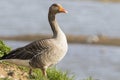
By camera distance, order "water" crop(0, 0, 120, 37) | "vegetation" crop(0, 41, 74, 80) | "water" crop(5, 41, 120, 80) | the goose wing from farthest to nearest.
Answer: "water" crop(0, 0, 120, 37), "water" crop(5, 41, 120, 80), "vegetation" crop(0, 41, 74, 80), the goose wing

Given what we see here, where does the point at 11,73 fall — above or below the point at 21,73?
above

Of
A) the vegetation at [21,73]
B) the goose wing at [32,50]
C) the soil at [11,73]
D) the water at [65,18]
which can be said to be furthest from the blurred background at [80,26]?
the goose wing at [32,50]

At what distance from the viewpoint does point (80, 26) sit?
39.8 meters

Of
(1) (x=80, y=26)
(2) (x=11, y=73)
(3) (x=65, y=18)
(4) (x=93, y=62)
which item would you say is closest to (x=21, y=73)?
(2) (x=11, y=73)

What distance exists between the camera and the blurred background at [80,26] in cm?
2706

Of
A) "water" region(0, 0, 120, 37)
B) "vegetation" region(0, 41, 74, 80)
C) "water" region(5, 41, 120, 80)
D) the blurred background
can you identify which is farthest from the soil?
"water" region(0, 0, 120, 37)

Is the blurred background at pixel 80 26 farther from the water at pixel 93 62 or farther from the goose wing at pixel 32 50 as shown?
the goose wing at pixel 32 50

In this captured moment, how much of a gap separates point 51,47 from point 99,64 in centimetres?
1644

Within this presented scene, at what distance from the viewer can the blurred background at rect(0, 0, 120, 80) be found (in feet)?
88.8

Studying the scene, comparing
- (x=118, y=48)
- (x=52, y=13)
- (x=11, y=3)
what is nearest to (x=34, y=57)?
(x=52, y=13)

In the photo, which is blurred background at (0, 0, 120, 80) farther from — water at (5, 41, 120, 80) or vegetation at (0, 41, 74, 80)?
vegetation at (0, 41, 74, 80)

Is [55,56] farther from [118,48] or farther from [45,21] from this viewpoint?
[45,21]

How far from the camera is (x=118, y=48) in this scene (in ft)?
110

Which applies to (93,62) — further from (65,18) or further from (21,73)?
(21,73)
